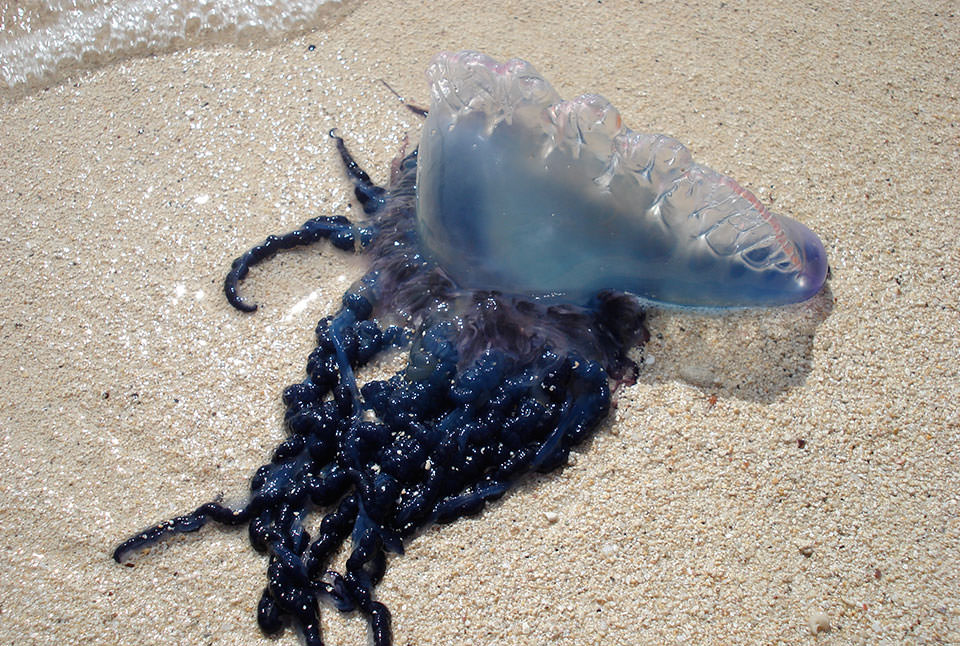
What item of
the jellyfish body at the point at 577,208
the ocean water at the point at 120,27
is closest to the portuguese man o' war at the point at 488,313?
the jellyfish body at the point at 577,208

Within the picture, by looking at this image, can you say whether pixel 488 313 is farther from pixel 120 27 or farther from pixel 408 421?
pixel 120 27

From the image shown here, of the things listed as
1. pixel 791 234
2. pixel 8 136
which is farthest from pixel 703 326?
pixel 8 136

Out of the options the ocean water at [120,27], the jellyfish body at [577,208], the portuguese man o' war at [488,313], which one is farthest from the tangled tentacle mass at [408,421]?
the ocean water at [120,27]

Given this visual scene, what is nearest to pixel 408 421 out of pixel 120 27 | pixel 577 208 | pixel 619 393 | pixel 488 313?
pixel 488 313

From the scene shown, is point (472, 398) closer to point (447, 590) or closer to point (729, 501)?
point (447, 590)

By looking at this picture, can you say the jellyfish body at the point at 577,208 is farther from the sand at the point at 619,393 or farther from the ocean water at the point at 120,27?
Result: the ocean water at the point at 120,27

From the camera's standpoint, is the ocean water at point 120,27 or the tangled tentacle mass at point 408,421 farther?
the ocean water at point 120,27

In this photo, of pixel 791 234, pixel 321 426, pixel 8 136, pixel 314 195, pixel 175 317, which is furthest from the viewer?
pixel 8 136

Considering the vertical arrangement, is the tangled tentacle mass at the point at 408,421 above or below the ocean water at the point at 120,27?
below
